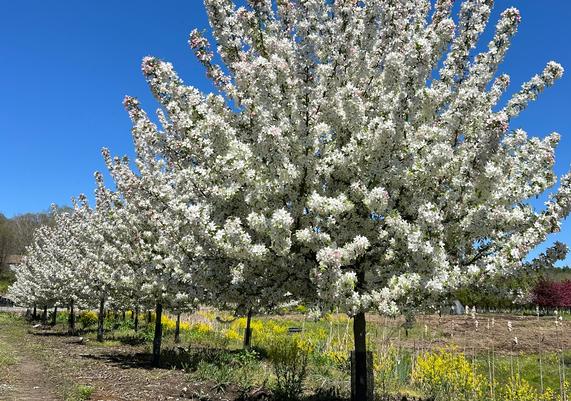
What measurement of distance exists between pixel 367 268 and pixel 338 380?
6.92 m

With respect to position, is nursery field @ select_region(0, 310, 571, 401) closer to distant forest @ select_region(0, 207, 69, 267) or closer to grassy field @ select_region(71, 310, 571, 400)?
grassy field @ select_region(71, 310, 571, 400)

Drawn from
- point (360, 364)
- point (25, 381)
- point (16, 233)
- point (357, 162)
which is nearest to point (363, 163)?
point (357, 162)

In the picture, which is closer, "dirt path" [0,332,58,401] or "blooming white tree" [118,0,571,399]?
"blooming white tree" [118,0,571,399]

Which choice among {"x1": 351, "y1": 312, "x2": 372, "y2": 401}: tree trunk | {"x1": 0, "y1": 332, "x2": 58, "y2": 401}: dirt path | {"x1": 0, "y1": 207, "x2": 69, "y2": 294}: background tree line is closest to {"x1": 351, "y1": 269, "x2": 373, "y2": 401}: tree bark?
{"x1": 351, "y1": 312, "x2": 372, "y2": 401}: tree trunk

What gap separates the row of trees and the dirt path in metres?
6.09

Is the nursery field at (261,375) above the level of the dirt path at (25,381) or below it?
above

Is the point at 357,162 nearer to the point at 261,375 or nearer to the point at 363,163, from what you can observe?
the point at 363,163

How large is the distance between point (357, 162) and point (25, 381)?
486 inches

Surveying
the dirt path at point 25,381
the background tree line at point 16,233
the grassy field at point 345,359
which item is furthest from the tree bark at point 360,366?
the background tree line at point 16,233

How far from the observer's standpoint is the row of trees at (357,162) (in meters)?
7.39

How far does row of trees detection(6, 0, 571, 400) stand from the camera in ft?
24.2

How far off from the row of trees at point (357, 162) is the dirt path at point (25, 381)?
609 centimetres

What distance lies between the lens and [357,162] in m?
8.00

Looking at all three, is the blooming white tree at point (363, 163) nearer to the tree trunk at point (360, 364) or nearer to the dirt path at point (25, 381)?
the tree trunk at point (360, 364)
